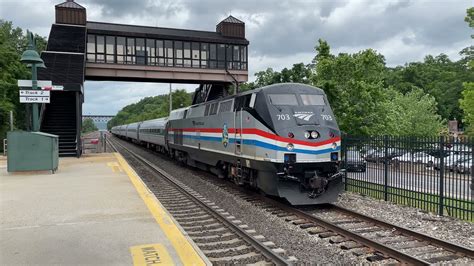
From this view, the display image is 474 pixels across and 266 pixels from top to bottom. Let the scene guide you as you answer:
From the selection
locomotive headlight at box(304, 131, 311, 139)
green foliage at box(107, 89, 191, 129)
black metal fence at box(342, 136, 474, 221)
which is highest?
green foliage at box(107, 89, 191, 129)

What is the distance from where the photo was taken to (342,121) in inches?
760

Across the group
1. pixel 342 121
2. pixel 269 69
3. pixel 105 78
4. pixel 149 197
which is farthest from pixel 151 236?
pixel 269 69

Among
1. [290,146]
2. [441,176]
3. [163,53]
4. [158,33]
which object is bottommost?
[441,176]

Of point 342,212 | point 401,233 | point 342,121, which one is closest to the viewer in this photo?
point 401,233

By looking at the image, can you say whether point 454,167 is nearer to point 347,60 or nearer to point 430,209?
point 430,209

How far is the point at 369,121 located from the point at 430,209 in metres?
10.8

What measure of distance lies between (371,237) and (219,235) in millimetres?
2888

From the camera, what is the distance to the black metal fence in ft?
28.5

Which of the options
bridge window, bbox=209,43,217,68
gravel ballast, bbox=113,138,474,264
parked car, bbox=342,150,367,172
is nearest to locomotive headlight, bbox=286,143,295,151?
gravel ballast, bbox=113,138,474,264

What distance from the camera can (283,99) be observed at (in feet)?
34.7

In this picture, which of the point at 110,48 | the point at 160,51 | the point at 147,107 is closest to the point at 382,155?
the point at 160,51

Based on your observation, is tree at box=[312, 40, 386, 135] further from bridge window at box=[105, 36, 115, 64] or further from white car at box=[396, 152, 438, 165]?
bridge window at box=[105, 36, 115, 64]

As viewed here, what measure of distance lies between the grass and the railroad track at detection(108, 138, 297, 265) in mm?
4644

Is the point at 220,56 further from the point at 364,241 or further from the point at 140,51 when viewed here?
the point at 364,241
